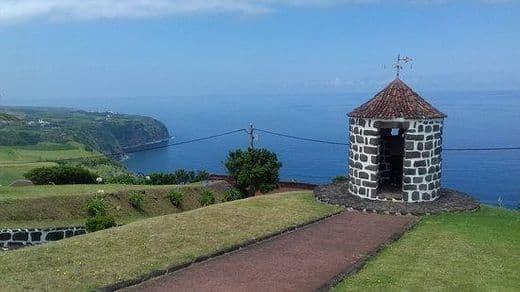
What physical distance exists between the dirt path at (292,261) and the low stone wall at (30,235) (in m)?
7.63

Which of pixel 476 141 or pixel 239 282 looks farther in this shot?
pixel 476 141

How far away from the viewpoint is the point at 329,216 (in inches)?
675

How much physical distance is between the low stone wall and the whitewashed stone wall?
32.7ft

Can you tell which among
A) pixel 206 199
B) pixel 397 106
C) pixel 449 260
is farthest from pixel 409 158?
pixel 206 199

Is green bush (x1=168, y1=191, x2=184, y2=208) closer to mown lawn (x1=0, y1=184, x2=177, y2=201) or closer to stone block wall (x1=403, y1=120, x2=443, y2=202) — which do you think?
mown lawn (x1=0, y1=184, x2=177, y2=201)

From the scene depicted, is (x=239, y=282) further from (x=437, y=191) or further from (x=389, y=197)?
(x=437, y=191)

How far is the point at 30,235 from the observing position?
56.3 feet

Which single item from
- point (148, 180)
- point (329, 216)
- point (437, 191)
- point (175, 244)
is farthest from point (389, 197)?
point (148, 180)

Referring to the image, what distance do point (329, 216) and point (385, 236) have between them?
270cm

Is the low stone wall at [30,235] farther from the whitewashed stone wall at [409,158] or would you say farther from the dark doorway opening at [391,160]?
the dark doorway opening at [391,160]

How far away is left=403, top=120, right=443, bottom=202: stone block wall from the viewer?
744 inches

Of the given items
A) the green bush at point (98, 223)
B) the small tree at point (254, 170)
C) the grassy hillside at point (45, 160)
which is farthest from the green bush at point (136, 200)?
the grassy hillside at point (45, 160)

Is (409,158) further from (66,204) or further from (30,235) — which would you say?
(30,235)

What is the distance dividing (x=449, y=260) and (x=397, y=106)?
8.23 metres
